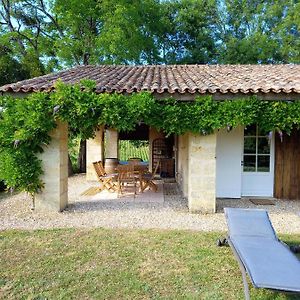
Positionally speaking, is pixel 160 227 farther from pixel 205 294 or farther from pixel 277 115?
pixel 277 115

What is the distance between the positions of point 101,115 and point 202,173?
124 inches

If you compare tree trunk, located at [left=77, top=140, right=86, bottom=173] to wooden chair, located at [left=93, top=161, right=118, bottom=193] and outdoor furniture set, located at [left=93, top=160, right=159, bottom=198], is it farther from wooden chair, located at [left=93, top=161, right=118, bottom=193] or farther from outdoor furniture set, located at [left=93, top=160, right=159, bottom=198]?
wooden chair, located at [left=93, top=161, right=118, bottom=193]

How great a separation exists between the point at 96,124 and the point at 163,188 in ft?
17.0

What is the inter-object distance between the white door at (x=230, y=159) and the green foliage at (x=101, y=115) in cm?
220

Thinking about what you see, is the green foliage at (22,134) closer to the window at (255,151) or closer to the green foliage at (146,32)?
the window at (255,151)

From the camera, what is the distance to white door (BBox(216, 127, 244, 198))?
10.2m

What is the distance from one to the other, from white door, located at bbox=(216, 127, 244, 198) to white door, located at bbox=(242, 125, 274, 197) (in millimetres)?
280

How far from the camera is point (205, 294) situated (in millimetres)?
4137

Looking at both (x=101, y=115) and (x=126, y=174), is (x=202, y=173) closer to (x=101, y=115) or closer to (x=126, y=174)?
(x=126, y=174)

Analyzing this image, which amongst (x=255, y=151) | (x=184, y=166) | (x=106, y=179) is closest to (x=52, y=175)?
(x=106, y=179)

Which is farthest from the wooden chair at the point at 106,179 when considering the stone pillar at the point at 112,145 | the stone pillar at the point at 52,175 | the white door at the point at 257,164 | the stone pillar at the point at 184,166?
the stone pillar at the point at 112,145

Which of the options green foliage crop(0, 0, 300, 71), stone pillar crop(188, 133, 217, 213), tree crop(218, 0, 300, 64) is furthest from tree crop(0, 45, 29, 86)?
stone pillar crop(188, 133, 217, 213)

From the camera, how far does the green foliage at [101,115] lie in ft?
25.2

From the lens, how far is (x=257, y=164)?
409 inches
